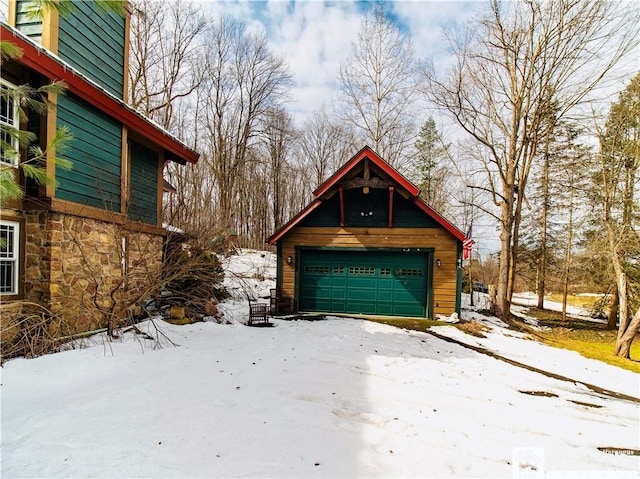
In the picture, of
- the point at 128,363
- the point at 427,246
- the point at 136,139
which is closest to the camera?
the point at 128,363

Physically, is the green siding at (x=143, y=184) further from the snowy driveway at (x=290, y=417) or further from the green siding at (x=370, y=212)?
the green siding at (x=370, y=212)

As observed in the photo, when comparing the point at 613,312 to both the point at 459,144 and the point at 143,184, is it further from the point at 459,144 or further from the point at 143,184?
the point at 143,184

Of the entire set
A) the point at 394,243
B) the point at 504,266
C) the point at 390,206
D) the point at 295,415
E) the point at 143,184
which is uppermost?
the point at 143,184

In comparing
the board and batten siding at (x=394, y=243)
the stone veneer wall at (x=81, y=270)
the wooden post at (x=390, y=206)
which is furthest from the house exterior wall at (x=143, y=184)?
the wooden post at (x=390, y=206)

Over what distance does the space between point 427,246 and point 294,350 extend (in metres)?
5.85

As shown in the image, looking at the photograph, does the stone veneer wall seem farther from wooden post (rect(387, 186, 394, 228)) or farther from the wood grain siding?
wooden post (rect(387, 186, 394, 228))

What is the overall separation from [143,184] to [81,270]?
3.26 meters

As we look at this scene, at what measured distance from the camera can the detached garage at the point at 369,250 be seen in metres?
9.80

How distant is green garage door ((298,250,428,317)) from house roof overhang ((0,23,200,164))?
554 centimetres

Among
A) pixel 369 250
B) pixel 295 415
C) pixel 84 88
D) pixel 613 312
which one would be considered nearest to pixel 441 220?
pixel 369 250

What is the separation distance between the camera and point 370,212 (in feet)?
33.9

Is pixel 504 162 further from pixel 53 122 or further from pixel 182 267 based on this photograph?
pixel 53 122

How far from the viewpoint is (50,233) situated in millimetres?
5520

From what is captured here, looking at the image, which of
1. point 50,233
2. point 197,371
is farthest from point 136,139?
point 197,371
